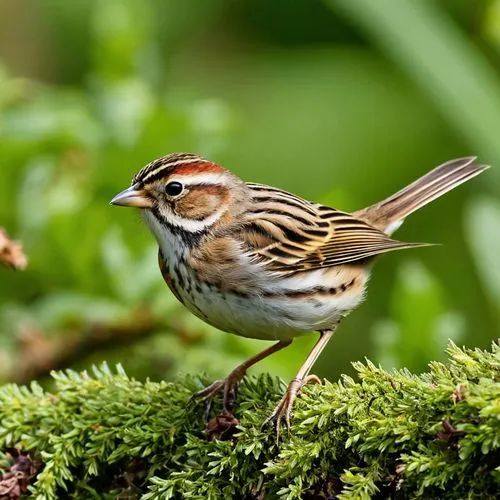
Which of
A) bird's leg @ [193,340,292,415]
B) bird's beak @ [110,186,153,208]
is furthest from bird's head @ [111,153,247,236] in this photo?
bird's leg @ [193,340,292,415]

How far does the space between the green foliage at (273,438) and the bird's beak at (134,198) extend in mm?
717

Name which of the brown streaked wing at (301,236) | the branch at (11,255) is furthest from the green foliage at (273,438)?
the brown streaked wing at (301,236)

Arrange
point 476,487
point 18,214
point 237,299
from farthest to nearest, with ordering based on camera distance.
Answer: point 18,214, point 237,299, point 476,487

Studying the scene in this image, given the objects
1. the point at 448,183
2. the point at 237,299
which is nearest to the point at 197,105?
the point at 448,183

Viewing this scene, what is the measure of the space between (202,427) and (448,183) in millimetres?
1962

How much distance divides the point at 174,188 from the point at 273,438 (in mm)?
1318

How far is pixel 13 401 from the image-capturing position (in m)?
3.64

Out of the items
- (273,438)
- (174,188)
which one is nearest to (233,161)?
(174,188)

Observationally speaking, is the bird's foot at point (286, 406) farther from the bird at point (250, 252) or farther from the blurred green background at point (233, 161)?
the blurred green background at point (233, 161)

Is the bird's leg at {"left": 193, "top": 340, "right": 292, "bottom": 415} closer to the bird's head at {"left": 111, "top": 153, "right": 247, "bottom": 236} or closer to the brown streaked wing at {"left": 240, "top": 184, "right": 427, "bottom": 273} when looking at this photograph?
the brown streaked wing at {"left": 240, "top": 184, "right": 427, "bottom": 273}

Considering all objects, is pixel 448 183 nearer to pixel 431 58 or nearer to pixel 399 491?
pixel 431 58

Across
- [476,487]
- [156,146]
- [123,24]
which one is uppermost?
[123,24]

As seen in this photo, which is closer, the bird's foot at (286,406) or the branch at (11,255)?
the bird's foot at (286,406)

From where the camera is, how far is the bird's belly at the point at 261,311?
3.85m
